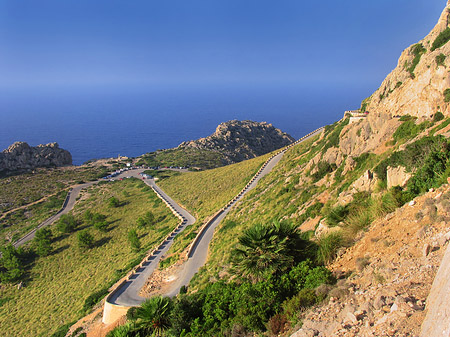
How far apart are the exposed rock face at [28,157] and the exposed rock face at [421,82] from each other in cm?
7842

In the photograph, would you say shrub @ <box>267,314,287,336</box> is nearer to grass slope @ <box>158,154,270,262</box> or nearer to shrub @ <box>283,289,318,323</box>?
shrub @ <box>283,289,318,323</box>

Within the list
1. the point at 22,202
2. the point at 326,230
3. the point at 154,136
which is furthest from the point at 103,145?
the point at 326,230

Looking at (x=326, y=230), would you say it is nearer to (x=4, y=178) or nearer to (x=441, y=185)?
(x=441, y=185)

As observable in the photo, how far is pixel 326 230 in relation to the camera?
444 inches

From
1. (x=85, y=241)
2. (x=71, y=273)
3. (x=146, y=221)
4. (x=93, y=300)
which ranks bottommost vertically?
(x=71, y=273)

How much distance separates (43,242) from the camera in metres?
33.2

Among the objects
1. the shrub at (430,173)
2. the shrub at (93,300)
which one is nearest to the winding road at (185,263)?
the shrub at (93,300)

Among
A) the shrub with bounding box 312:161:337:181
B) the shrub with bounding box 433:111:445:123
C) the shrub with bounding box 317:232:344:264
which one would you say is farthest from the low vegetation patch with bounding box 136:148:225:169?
the shrub with bounding box 317:232:344:264

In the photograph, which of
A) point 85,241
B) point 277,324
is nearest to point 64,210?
point 85,241

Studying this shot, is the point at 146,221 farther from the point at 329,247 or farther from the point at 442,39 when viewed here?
the point at 442,39

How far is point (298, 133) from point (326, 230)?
560ft

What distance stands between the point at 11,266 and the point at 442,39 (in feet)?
138

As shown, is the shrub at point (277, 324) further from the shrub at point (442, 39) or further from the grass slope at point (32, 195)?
the grass slope at point (32, 195)

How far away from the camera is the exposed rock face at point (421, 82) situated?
15846 mm
